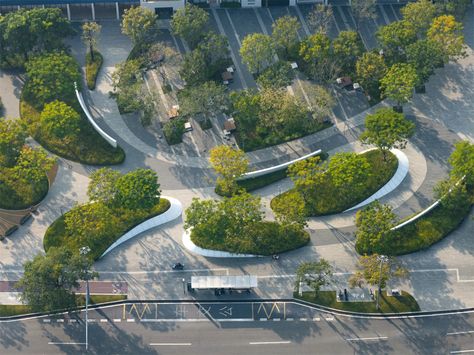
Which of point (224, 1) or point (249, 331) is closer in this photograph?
point (249, 331)

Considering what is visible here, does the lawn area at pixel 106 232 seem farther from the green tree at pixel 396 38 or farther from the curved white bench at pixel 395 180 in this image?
the green tree at pixel 396 38

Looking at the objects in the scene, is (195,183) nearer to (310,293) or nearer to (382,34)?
(310,293)

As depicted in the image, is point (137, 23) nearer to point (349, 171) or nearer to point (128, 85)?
point (128, 85)

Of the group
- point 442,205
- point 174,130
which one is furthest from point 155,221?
point 442,205

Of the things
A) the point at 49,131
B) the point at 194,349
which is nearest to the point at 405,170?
the point at 194,349

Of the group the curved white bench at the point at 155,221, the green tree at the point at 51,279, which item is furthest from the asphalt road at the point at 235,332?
the curved white bench at the point at 155,221

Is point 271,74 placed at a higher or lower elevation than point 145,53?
lower

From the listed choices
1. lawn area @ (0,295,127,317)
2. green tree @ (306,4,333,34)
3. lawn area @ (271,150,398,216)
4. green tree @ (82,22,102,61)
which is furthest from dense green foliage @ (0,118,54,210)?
green tree @ (306,4,333,34)
